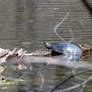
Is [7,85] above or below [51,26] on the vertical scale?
below

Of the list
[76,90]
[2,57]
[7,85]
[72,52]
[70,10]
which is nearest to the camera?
[72,52]

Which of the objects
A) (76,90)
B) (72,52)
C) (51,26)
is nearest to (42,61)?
(72,52)

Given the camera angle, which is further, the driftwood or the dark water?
the dark water

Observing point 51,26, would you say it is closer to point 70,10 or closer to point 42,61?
point 70,10

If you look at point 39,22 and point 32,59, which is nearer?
point 32,59

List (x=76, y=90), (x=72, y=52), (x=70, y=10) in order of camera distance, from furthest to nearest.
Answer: (x=70, y=10) < (x=76, y=90) < (x=72, y=52)

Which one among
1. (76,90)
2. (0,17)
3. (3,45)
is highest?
(0,17)

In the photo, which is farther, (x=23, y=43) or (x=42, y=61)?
(x=23, y=43)

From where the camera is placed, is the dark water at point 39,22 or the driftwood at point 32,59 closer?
the driftwood at point 32,59

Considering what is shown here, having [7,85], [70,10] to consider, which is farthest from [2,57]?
[70,10]
